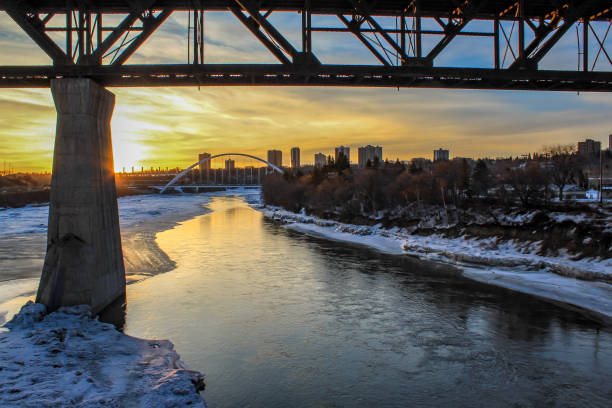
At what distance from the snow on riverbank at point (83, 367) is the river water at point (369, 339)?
0.82m

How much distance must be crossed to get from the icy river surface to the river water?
36 millimetres

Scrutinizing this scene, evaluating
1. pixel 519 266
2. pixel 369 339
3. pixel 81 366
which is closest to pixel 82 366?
pixel 81 366

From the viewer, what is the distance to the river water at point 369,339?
883 cm

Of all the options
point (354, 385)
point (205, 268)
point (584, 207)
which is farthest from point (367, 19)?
point (584, 207)

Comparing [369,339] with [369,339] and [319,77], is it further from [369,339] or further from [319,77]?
[319,77]

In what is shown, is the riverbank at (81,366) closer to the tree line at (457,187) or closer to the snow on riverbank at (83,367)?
the snow on riverbank at (83,367)

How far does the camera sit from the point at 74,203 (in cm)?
1199

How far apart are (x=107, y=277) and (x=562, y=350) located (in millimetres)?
14245

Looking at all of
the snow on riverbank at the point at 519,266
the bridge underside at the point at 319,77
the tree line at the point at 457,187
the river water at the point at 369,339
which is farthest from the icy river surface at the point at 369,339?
the tree line at the point at 457,187

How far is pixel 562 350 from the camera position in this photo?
439 inches

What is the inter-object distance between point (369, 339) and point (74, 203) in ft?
32.2

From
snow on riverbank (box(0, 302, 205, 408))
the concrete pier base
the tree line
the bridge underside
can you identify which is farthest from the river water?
the tree line

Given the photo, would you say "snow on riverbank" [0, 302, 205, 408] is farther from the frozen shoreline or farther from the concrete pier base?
the concrete pier base

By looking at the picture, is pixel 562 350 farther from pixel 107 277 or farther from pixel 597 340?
pixel 107 277
